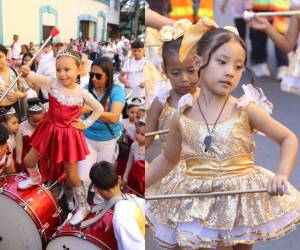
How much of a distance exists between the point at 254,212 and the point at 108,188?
0.36 metres

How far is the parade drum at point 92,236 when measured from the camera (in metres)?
1.13

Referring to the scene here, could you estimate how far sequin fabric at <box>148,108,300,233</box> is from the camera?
2.89 ft

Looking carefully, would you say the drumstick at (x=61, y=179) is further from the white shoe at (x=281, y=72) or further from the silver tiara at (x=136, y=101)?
the white shoe at (x=281, y=72)

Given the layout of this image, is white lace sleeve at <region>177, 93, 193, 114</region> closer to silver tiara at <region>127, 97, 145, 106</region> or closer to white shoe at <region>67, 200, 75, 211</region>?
silver tiara at <region>127, 97, 145, 106</region>

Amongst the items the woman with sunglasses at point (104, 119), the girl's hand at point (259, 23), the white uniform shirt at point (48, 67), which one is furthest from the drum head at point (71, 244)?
the girl's hand at point (259, 23)

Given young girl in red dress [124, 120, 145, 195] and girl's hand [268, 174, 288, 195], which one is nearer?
girl's hand [268, 174, 288, 195]

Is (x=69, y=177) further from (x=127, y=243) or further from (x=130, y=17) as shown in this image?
(x=130, y=17)

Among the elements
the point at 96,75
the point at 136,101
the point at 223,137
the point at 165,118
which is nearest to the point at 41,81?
the point at 96,75

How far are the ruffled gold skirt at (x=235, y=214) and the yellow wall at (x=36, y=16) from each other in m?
0.50

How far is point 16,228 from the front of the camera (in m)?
1.26

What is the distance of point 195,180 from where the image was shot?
918 millimetres

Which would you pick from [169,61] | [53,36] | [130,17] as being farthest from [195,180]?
[53,36]

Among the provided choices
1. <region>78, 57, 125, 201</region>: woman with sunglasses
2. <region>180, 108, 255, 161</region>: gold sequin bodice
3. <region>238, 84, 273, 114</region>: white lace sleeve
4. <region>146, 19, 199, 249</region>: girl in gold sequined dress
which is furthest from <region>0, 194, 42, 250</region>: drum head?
<region>238, 84, 273, 114</region>: white lace sleeve

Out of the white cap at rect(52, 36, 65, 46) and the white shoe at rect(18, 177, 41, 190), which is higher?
the white cap at rect(52, 36, 65, 46)
